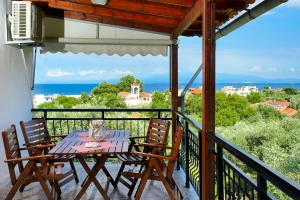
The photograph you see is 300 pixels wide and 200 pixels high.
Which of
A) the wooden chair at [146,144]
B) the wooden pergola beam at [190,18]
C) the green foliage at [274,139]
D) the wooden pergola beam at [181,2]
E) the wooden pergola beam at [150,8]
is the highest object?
the wooden pergola beam at [150,8]

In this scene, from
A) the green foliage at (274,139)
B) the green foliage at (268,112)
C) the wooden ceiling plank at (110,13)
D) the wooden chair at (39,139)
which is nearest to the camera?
the wooden chair at (39,139)

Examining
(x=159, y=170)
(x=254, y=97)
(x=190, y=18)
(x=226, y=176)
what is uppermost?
(x=190, y=18)

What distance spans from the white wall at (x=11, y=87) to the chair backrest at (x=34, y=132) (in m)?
0.42

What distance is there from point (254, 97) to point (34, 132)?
939 cm

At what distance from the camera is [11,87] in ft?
16.8

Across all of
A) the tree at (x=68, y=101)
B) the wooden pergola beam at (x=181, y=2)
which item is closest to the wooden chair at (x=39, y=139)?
the wooden pergola beam at (x=181, y=2)

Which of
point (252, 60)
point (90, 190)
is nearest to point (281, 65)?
point (252, 60)

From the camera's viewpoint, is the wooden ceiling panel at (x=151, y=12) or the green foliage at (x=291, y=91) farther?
the green foliage at (x=291, y=91)

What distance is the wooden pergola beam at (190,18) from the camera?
11.6 feet

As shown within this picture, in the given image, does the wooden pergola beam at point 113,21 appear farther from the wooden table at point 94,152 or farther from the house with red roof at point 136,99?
the house with red roof at point 136,99

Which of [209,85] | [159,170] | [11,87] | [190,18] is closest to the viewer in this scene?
[209,85]

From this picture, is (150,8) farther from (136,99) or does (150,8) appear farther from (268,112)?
(136,99)

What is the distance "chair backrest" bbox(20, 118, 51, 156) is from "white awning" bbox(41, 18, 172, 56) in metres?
1.52

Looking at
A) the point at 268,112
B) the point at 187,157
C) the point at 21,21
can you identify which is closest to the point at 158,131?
the point at 187,157
